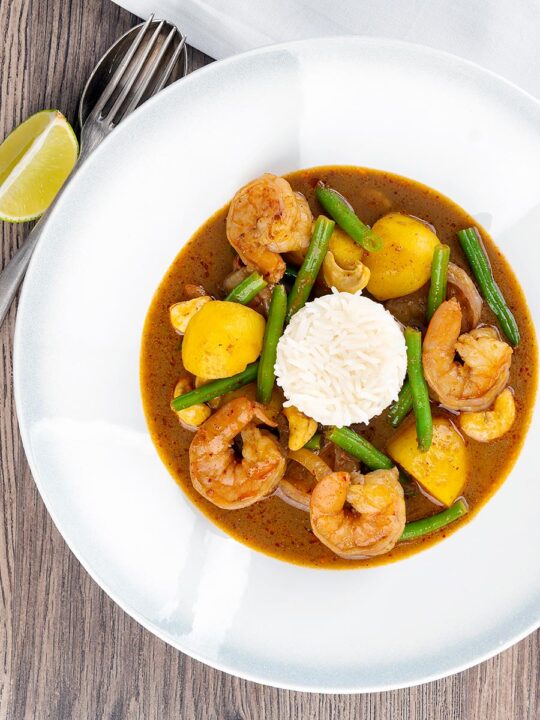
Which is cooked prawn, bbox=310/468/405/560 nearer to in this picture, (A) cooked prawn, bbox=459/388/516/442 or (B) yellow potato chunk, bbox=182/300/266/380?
(A) cooked prawn, bbox=459/388/516/442

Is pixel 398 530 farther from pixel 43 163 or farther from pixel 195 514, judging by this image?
pixel 43 163

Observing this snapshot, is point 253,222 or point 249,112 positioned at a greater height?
point 249,112

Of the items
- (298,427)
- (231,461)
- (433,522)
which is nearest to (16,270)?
(231,461)

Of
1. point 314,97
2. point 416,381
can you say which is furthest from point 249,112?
point 416,381

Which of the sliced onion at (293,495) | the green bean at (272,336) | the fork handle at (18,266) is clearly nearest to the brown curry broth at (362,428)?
the sliced onion at (293,495)

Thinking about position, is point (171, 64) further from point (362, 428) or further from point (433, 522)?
point (433, 522)

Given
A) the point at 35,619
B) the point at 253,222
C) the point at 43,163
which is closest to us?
the point at 253,222
